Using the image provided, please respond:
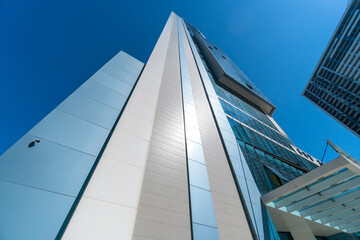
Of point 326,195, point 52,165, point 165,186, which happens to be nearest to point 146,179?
point 165,186

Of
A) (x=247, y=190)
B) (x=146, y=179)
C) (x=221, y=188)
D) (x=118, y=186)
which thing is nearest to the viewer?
(x=118, y=186)

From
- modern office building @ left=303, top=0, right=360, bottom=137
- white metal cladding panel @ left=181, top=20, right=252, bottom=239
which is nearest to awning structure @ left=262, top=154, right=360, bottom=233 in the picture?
white metal cladding panel @ left=181, top=20, right=252, bottom=239

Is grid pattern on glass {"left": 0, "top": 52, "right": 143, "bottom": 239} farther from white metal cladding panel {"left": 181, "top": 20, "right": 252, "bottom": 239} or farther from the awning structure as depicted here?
the awning structure

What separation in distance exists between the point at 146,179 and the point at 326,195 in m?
8.26

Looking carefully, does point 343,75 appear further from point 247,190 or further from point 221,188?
point 221,188

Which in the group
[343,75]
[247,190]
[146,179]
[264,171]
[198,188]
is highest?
[343,75]

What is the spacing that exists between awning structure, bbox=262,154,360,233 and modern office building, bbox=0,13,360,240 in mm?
Result: 46

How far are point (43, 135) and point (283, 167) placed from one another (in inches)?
644

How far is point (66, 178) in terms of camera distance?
144 inches

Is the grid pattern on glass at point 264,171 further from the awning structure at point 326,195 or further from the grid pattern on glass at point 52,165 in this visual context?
the grid pattern on glass at point 52,165

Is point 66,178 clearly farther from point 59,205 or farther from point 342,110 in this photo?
point 342,110

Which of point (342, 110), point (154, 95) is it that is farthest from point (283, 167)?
point (342, 110)

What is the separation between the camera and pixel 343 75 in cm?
4922

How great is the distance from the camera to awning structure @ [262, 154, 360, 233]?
255 inches
